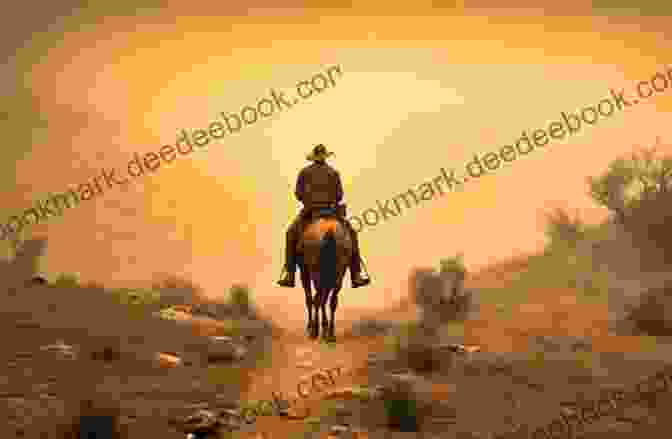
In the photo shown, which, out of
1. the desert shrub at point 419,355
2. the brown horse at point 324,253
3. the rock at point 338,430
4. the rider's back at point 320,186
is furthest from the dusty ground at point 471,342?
the rider's back at point 320,186

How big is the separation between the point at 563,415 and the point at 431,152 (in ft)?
262

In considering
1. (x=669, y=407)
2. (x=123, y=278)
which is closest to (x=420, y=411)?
(x=669, y=407)

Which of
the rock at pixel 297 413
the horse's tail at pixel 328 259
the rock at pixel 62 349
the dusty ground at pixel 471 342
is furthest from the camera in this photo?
the horse's tail at pixel 328 259

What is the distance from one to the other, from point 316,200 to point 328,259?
158 centimetres

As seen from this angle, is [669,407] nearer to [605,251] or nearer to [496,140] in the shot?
[605,251]

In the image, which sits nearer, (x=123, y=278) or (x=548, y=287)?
(x=548, y=287)

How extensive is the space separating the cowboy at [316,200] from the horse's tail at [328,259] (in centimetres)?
62

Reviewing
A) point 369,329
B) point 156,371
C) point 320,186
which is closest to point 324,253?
point 320,186

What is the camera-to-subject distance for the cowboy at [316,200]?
14.1 m

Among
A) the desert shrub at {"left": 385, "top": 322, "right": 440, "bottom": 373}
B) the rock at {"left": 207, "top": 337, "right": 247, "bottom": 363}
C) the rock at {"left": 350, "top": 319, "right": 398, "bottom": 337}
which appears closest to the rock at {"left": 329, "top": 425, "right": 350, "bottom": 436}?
the desert shrub at {"left": 385, "top": 322, "right": 440, "bottom": 373}

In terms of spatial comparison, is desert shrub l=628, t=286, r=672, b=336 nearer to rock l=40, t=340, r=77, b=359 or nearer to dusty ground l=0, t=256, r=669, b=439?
dusty ground l=0, t=256, r=669, b=439

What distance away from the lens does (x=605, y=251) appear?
1309 inches

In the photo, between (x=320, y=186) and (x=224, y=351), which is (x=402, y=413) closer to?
(x=224, y=351)

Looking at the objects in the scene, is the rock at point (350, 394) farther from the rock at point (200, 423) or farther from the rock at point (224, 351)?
the rock at point (224, 351)
